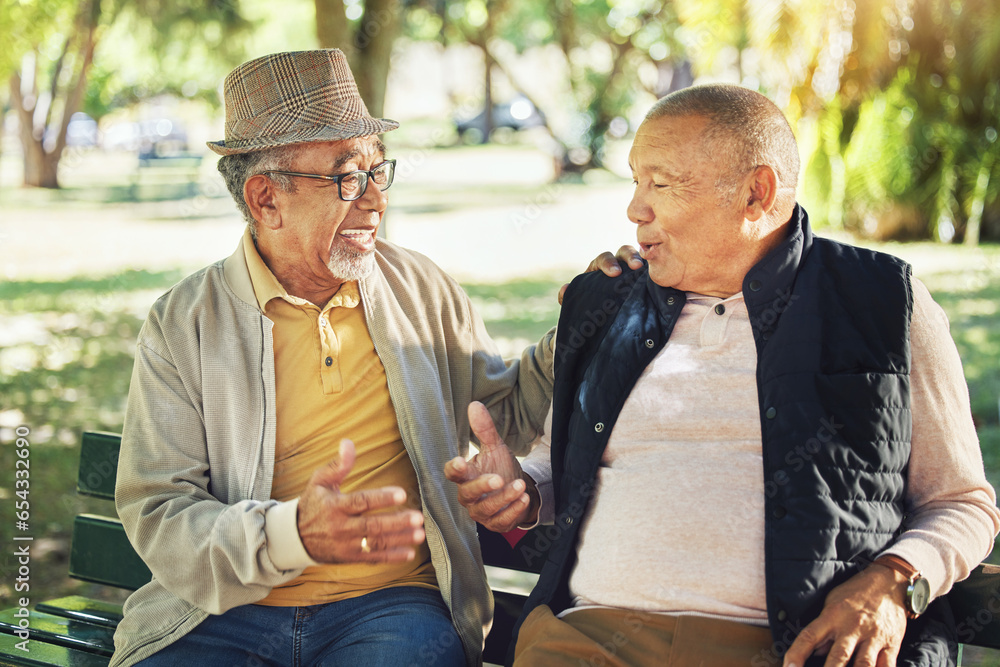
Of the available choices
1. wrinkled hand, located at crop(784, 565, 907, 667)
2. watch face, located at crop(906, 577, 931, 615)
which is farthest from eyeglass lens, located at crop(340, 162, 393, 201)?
watch face, located at crop(906, 577, 931, 615)

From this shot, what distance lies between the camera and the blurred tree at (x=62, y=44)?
1009 centimetres

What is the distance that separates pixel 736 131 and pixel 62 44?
2586 cm

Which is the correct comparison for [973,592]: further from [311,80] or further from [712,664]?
[311,80]

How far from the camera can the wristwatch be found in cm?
208

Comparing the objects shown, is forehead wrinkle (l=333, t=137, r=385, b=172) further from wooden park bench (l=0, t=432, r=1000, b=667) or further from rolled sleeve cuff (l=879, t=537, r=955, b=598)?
rolled sleeve cuff (l=879, t=537, r=955, b=598)

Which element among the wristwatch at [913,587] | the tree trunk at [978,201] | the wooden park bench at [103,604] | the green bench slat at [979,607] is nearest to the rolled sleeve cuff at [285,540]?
the wooden park bench at [103,604]

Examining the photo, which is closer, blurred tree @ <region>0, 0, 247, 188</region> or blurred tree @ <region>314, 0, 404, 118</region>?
blurred tree @ <region>314, 0, 404, 118</region>

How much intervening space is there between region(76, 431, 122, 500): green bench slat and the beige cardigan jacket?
0.65 meters

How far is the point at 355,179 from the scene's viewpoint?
8.76ft

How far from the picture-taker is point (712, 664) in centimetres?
209

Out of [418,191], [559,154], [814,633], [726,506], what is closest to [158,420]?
[726,506]

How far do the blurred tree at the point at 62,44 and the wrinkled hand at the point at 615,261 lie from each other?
7849 mm

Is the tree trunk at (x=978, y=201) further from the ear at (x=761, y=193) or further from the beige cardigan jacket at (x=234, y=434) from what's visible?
the beige cardigan jacket at (x=234, y=434)

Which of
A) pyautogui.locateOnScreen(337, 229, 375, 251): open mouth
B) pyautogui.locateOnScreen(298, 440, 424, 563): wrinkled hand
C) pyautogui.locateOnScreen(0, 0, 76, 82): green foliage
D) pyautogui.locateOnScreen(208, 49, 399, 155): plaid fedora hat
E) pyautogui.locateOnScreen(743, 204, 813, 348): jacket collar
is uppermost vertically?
pyautogui.locateOnScreen(0, 0, 76, 82): green foliage
